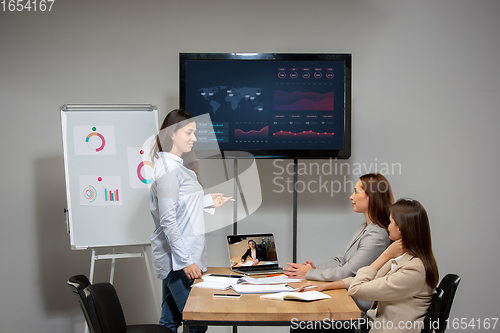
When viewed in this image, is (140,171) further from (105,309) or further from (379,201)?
(379,201)

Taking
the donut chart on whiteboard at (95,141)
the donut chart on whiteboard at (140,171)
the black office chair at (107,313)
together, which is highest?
the donut chart on whiteboard at (95,141)

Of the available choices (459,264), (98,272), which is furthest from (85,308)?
(459,264)

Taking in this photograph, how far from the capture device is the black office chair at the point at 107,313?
172 cm

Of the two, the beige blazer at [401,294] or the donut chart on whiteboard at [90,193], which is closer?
the beige blazer at [401,294]

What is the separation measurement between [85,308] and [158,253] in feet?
1.74

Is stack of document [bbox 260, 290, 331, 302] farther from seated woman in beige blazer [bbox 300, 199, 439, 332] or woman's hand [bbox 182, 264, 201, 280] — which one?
woman's hand [bbox 182, 264, 201, 280]

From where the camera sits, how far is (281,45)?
3113 millimetres

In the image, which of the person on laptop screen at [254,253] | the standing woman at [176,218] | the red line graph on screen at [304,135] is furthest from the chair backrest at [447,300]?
the red line graph on screen at [304,135]

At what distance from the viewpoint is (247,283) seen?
194cm

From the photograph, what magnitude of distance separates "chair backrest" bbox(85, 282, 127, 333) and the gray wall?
1386mm

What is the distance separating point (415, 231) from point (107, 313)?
1460 mm

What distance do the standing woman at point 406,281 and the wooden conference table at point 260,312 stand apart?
176mm

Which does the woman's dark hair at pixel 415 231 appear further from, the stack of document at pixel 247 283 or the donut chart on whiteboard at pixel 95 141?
the donut chart on whiteboard at pixel 95 141

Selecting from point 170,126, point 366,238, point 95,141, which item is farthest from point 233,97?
point 366,238
